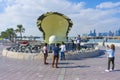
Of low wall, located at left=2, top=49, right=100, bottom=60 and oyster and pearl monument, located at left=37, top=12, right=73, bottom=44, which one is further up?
oyster and pearl monument, located at left=37, top=12, right=73, bottom=44

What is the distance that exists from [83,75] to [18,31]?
89074 mm

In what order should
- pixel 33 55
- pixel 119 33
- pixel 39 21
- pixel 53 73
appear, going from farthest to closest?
1. pixel 119 33
2. pixel 39 21
3. pixel 33 55
4. pixel 53 73

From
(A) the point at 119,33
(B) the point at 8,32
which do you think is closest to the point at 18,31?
(B) the point at 8,32

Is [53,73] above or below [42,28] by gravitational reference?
below

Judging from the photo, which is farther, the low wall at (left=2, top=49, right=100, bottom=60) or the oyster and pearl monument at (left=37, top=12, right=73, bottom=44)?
the oyster and pearl monument at (left=37, top=12, right=73, bottom=44)

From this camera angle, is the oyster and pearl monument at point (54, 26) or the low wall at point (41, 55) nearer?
the low wall at point (41, 55)

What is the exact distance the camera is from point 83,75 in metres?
13.3

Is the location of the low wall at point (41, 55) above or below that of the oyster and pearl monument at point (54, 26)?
below

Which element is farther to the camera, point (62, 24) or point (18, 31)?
point (18, 31)

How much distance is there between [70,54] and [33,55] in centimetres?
261

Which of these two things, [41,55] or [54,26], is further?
[54,26]

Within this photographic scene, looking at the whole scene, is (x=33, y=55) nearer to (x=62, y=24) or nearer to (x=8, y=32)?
(x=62, y=24)

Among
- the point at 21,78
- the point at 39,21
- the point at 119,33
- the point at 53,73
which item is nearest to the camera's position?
the point at 21,78

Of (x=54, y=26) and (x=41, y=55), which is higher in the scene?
(x=54, y=26)
